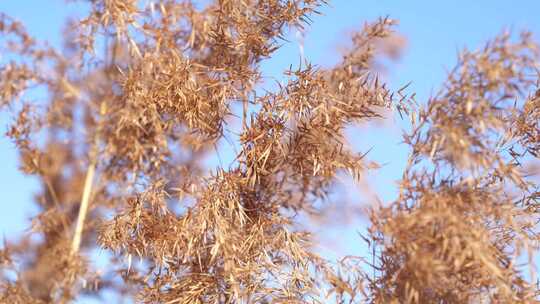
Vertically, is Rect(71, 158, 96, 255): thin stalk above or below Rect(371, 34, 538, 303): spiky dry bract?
above

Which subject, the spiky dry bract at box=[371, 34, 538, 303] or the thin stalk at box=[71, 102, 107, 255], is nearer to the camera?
the spiky dry bract at box=[371, 34, 538, 303]

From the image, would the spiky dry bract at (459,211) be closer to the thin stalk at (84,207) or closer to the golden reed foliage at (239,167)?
the golden reed foliage at (239,167)

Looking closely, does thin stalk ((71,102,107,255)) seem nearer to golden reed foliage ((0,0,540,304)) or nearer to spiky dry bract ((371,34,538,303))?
golden reed foliage ((0,0,540,304))

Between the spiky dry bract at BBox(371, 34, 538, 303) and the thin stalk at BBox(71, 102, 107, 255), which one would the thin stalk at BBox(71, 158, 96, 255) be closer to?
the thin stalk at BBox(71, 102, 107, 255)

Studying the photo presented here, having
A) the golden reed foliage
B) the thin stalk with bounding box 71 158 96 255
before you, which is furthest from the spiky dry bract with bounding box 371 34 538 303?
the thin stalk with bounding box 71 158 96 255

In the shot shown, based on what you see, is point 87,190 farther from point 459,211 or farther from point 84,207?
point 459,211

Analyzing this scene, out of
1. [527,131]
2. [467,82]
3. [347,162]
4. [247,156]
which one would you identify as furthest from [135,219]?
[527,131]

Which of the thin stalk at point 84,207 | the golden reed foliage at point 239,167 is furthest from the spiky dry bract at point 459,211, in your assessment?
the thin stalk at point 84,207

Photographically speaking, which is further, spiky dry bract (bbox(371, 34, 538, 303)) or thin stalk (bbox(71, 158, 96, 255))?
thin stalk (bbox(71, 158, 96, 255))
